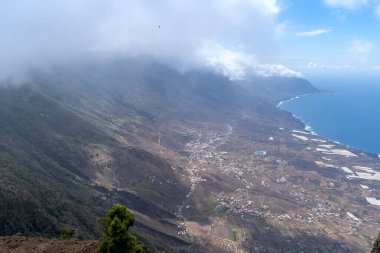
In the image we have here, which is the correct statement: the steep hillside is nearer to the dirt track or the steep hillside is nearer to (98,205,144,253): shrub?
the dirt track

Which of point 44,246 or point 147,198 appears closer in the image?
point 44,246

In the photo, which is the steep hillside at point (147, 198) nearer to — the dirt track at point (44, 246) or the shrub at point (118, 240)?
the dirt track at point (44, 246)

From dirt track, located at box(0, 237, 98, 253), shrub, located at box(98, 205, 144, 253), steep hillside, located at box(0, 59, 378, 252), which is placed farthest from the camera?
steep hillside, located at box(0, 59, 378, 252)

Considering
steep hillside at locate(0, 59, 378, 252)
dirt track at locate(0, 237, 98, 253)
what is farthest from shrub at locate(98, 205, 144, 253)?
steep hillside at locate(0, 59, 378, 252)

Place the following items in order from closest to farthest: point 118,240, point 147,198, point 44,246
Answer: point 118,240, point 44,246, point 147,198

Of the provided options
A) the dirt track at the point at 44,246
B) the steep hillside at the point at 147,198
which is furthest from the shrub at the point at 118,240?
the steep hillside at the point at 147,198

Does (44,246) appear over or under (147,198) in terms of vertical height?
over

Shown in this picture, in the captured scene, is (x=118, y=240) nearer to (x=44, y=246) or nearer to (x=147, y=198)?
(x=44, y=246)

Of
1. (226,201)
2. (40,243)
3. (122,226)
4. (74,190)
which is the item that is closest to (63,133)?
(74,190)

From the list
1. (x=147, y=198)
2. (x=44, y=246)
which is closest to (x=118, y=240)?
(x=44, y=246)
